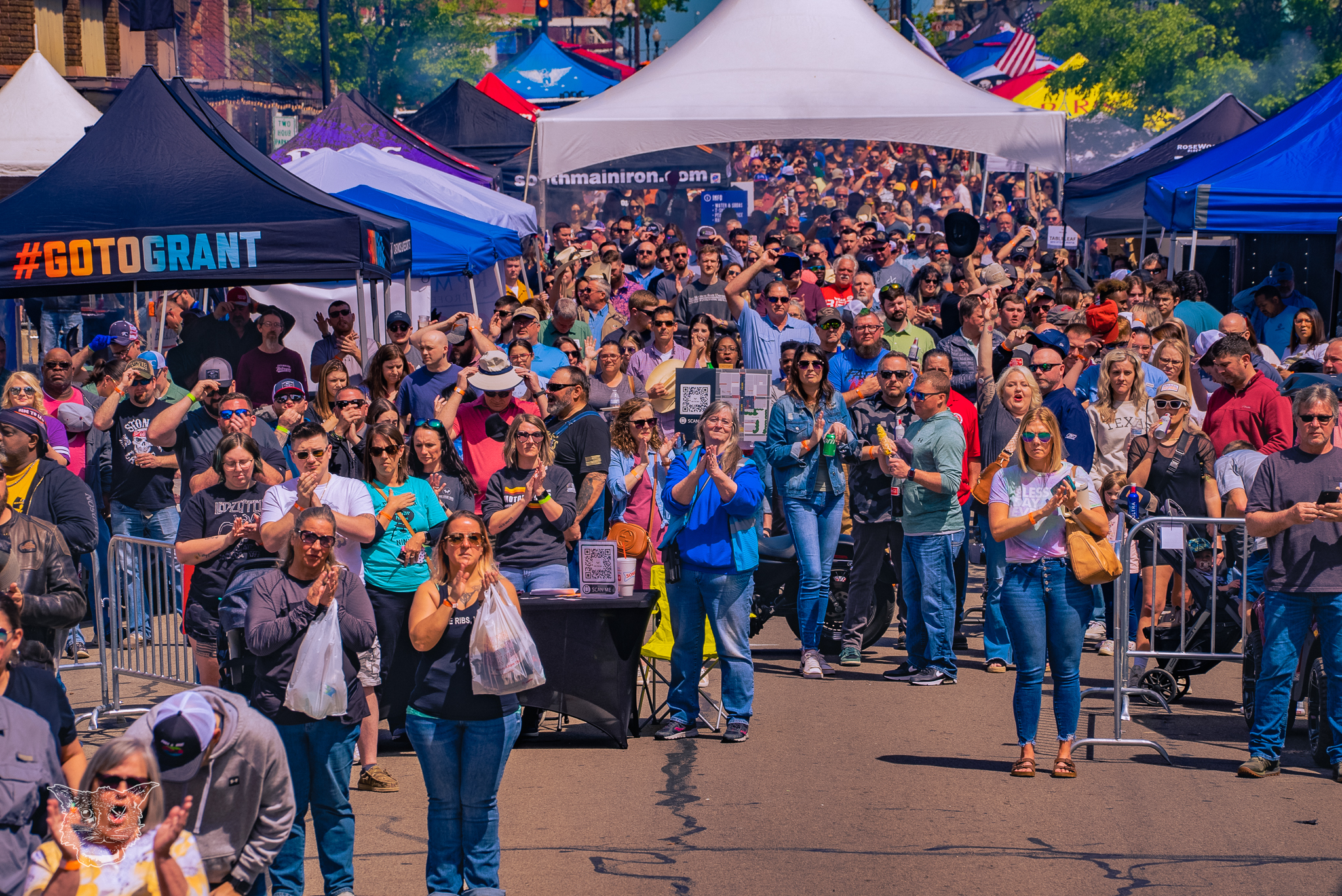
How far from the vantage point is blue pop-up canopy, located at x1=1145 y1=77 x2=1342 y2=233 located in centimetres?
1256

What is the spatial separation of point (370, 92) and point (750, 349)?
57536 millimetres

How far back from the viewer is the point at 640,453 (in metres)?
9.32

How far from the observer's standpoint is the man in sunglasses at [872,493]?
9.77 meters

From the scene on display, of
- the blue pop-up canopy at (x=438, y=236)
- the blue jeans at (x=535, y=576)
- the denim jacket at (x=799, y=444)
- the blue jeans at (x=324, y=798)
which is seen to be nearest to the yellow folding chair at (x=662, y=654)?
the blue jeans at (x=535, y=576)

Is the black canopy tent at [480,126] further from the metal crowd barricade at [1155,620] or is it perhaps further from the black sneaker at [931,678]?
the metal crowd barricade at [1155,620]

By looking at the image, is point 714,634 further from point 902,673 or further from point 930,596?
point 902,673

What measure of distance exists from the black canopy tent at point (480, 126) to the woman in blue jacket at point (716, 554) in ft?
70.7

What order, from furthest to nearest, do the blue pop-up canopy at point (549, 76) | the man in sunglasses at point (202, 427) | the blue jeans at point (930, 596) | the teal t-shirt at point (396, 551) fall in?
the blue pop-up canopy at point (549, 76)
the blue jeans at point (930, 596)
the man in sunglasses at point (202, 427)
the teal t-shirt at point (396, 551)

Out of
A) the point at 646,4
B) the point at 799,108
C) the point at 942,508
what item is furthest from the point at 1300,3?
the point at 942,508

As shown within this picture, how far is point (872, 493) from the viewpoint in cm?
984

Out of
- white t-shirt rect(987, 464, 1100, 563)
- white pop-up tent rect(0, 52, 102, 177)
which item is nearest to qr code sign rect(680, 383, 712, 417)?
white t-shirt rect(987, 464, 1100, 563)

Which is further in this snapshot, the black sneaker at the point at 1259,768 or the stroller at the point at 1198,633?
the stroller at the point at 1198,633

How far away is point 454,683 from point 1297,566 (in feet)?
14.1

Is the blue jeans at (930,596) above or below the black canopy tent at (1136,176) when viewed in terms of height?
below
